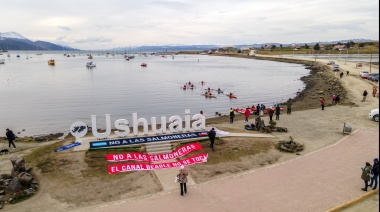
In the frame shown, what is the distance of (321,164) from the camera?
20.2m

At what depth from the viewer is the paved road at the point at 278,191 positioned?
15.0 metres

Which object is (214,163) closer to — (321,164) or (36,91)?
(321,164)

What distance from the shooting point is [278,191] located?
16422mm

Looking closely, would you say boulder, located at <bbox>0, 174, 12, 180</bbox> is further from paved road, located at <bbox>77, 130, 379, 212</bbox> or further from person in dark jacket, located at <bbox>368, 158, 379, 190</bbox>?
person in dark jacket, located at <bbox>368, 158, 379, 190</bbox>

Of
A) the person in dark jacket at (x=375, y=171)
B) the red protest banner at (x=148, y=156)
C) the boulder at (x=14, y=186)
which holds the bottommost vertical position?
the boulder at (x=14, y=186)

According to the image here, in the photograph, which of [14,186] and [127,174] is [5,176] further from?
[127,174]

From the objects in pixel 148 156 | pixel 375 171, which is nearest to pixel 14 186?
pixel 148 156

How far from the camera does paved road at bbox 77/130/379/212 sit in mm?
Result: 15039

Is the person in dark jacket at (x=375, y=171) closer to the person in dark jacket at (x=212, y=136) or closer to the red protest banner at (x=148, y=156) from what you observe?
the person in dark jacket at (x=212, y=136)

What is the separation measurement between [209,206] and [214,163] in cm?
596

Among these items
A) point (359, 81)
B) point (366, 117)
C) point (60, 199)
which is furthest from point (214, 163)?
point (359, 81)


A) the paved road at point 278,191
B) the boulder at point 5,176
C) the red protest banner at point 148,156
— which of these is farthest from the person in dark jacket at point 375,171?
the boulder at point 5,176

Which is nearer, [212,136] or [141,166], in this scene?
[141,166]

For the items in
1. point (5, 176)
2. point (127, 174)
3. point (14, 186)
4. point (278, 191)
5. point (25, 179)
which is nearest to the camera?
point (278, 191)
